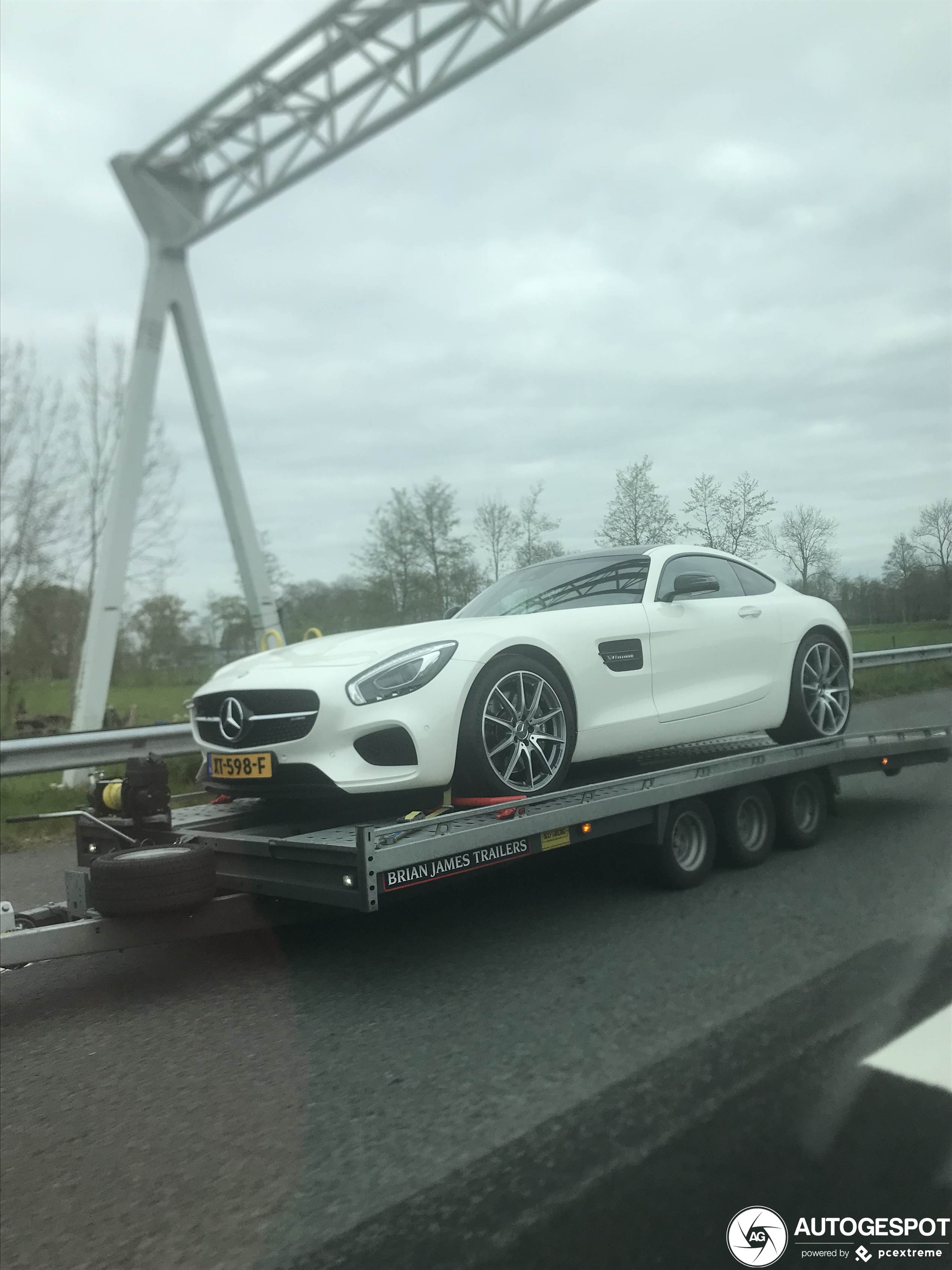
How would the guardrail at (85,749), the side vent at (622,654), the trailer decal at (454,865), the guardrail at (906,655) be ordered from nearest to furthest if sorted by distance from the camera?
the guardrail at (906,655) → the trailer decal at (454,865) → the side vent at (622,654) → the guardrail at (85,749)

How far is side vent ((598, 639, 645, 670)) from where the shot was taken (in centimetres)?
508

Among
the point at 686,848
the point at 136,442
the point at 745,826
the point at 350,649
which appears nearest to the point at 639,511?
the point at 350,649

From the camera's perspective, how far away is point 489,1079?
322cm

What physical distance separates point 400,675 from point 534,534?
1.40 meters

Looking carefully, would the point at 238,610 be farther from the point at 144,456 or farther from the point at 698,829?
the point at 144,456

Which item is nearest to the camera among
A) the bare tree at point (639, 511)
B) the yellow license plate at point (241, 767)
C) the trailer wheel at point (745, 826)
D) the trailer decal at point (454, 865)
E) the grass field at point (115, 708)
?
the bare tree at point (639, 511)

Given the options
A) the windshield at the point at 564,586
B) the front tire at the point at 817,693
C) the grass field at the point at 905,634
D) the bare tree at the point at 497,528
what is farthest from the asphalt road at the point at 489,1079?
the windshield at the point at 564,586

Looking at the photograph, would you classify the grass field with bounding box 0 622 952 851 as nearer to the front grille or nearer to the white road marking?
the front grille

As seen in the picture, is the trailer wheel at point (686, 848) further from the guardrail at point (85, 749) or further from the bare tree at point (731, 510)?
the guardrail at point (85, 749)

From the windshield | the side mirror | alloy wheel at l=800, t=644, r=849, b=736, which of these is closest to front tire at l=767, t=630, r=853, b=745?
alloy wheel at l=800, t=644, r=849, b=736

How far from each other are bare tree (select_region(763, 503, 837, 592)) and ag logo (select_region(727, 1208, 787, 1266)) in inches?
49.9

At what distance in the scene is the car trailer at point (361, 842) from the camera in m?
3.98

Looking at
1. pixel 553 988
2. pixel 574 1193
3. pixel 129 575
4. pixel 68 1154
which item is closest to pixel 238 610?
pixel 553 988

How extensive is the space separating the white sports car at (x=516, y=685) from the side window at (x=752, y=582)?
0.05 feet
